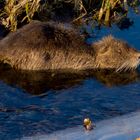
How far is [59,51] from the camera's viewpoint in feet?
23.2

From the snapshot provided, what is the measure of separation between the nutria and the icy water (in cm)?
14

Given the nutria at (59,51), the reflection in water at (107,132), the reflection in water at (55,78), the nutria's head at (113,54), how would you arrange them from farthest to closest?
1. the nutria's head at (113,54)
2. the nutria at (59,51)
3. the reflection in water at (55,78)
4. the reflection in water at (107,132)

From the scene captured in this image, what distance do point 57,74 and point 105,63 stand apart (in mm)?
667

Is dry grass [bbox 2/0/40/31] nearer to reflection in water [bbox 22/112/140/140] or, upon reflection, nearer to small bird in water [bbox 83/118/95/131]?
reflection in water [bbox 22/112/140/140]

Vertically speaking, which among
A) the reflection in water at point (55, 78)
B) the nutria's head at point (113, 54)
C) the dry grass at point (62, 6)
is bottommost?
the reflection in water at point (55, 78)

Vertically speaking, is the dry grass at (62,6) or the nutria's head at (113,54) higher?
the dry grass at (62,6)

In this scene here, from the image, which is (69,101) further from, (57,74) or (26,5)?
(26,5)

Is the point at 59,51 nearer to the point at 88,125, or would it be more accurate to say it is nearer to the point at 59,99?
the point at 59,99

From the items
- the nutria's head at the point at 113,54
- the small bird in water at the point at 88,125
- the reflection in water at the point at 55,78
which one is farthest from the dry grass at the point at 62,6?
the small bird in water at the point at 88,125

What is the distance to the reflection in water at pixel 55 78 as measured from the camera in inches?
261

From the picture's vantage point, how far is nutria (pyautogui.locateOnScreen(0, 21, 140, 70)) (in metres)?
7.00

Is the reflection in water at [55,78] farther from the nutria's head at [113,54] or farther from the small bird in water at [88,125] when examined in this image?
the small bird in water at [88,125]

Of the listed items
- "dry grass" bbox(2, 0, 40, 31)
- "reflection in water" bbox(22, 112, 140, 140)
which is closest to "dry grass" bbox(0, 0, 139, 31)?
"dry grass" bbox(2, 0, 40, 31)

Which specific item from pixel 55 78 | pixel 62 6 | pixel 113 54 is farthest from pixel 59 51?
pixel 62 6
